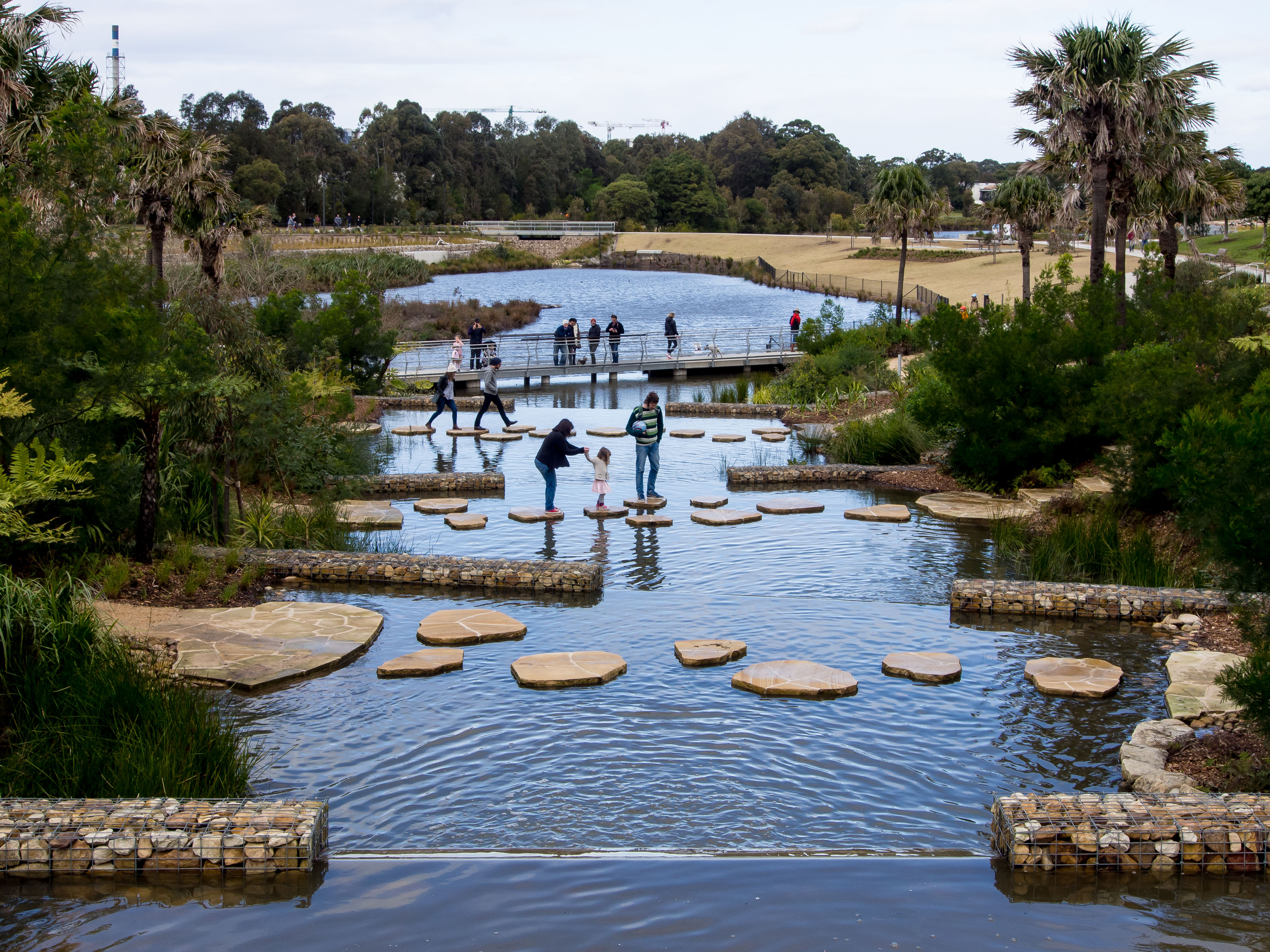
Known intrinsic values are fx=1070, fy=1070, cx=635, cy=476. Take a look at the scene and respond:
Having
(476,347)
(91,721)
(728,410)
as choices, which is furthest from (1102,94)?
(91,721)

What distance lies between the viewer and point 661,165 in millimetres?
124875

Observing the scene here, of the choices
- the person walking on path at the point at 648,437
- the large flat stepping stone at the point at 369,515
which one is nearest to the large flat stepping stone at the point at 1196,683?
the person walking on path at the point at 648,437

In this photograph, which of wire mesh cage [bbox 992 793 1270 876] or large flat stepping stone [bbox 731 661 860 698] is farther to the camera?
large flat stepping stone [bbox 731 661 860 698]

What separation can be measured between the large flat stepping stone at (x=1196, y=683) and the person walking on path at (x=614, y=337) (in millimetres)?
25935

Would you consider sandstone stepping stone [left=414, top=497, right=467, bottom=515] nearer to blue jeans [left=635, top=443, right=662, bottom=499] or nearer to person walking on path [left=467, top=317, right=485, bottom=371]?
blue jeans [left=635, top=443, right=662, bottom=499]

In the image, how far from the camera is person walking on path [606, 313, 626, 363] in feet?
110

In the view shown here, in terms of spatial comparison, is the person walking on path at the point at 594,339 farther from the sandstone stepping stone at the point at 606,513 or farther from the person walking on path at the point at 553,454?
the person walking on path at the point at 553,454

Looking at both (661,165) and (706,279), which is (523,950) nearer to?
(706,279)

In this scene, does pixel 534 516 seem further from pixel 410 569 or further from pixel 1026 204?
pixel 1026 204

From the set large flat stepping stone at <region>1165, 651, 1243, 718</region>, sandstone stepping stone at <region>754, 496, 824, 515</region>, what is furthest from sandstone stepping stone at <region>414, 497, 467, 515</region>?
large flat stepping stone at <region>1165, 651, 1243, 718</region>

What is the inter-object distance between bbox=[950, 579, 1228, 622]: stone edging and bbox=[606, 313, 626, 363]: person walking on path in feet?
78.2

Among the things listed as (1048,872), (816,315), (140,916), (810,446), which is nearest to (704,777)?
(1048,872)

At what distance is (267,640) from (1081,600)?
732 centimetres

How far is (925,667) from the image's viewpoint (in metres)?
8.38
